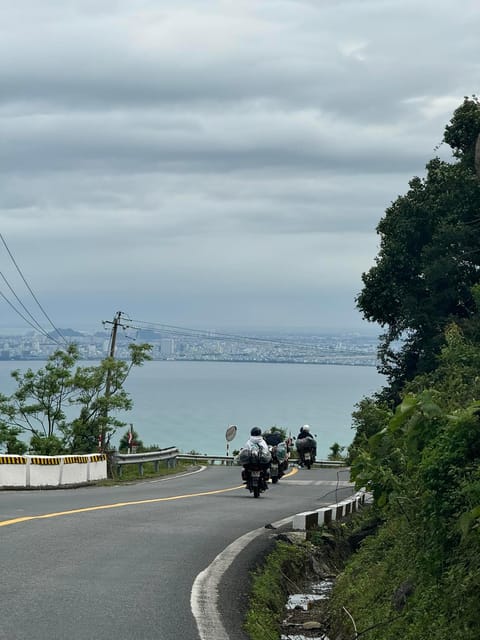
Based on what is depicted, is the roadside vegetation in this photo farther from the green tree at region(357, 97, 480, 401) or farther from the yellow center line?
the green tree at region(357, 97, 480, 401)

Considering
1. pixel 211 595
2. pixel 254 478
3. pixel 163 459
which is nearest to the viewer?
pixel 211 595

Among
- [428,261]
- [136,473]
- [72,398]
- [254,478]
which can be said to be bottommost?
[136,473]

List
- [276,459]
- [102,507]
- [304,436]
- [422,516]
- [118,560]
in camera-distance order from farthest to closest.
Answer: [304,436] < [276,459] < [102,507] < [118,560] < [422,516]

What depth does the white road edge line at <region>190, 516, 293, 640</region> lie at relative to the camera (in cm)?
927

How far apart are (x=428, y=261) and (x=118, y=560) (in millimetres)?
28558

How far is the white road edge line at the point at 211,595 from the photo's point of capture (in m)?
9.27

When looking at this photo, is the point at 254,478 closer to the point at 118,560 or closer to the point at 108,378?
the point at 118,560

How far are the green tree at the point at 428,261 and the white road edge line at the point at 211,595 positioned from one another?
81.2ft

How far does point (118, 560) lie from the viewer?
1262 centimetres

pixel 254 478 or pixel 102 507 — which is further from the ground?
pixel 254 478

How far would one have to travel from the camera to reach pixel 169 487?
99.2ft

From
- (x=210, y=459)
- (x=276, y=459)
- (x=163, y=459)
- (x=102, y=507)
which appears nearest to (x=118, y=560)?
(x=102, y=507)

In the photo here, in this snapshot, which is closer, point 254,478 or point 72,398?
point 254,478

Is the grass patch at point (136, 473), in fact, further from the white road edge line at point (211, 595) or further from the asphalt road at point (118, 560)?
the white road edge line at point (211, 595)
